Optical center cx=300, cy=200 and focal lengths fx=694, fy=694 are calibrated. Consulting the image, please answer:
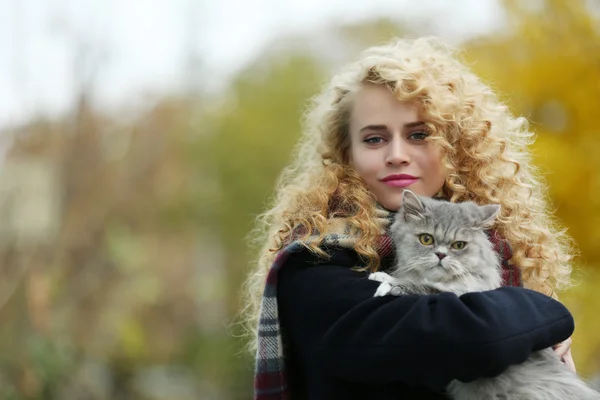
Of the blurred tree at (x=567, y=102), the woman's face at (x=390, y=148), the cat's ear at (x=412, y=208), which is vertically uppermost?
the blurred tree at (x=567, y=102)

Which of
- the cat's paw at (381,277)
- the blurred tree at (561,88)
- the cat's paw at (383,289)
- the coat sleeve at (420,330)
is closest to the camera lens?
the coat sleeve at (420,330)

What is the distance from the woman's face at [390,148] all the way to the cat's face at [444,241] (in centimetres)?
11

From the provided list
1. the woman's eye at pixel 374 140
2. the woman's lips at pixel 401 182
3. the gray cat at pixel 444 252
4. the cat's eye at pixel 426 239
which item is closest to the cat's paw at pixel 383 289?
the gray cat at pixel 444 252

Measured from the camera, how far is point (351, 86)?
268 centimetres

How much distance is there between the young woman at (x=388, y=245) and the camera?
1.95m

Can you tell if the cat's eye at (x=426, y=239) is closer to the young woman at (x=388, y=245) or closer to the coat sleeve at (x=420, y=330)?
the young woman at (x=388, y=245)

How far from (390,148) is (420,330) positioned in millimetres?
787

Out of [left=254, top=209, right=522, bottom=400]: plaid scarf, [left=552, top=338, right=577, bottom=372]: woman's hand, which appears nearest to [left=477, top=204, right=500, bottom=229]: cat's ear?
[left=254, top=209, right=522, bottom=400]: plaid scarf

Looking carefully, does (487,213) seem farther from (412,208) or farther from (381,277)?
(381,277)

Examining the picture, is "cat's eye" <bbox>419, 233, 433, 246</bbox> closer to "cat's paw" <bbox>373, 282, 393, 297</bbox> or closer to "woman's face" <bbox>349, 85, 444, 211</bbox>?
"woman's face" <bbox>349, 85, 444, 211</bbox>

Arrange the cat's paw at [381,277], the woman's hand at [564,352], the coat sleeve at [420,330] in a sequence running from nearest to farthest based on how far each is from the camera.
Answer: the coat sleeve at [420,330] → the cat's paw at [381,277] → the woman's hand at [564,352]

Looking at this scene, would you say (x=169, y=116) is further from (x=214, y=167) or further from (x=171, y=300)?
(x=171, y=300)

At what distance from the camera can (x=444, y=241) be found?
2.51 meters

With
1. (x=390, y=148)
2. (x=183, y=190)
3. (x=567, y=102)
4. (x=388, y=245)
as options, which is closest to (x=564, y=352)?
(x=388, y=245)
